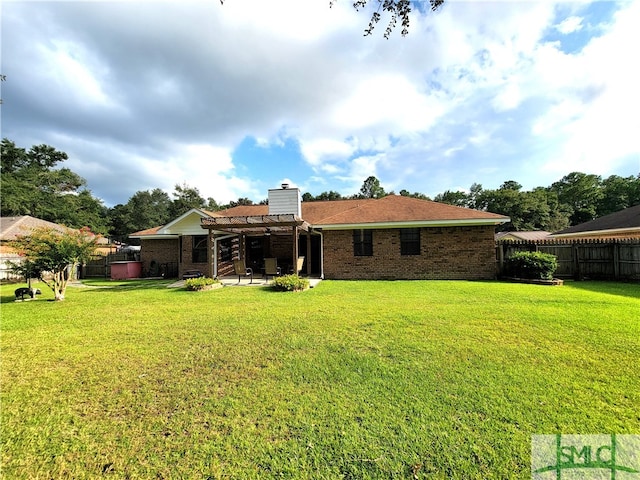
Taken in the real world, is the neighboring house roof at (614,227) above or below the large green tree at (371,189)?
below

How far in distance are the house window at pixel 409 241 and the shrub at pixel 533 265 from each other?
3.98 metres

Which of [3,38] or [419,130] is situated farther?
[419,130]

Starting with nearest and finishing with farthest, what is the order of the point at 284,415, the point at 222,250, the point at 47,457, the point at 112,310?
the point at 47,457, the point at 284,415, the point at 112,310, the point at 222,250

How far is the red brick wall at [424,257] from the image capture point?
41.8 feet

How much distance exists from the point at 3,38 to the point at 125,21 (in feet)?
11.8

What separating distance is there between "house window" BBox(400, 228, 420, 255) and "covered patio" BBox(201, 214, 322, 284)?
15.1 feet

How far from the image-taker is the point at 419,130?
51.2 ft

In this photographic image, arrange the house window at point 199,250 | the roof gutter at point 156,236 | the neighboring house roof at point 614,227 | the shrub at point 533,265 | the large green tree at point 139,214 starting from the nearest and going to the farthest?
1. the shrub at point 533,265
2. the neighboring house roof at point 614,227
3. the house window at point 199,250
4. the roof gutter at point 156,236
5. the large green tree at point 139,214

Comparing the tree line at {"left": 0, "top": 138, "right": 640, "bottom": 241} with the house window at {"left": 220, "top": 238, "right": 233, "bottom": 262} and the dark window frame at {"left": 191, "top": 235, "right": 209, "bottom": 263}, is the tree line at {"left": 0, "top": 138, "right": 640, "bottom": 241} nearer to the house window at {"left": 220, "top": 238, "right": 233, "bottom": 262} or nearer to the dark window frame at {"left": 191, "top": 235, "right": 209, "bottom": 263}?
the dark window frame at {"left": 191, "top": 235, "right": 209, "bottom": 263}

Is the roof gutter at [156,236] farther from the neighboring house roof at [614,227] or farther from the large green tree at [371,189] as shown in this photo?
the large green tree at [371,189]

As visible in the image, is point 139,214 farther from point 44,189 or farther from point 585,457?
point 585,457

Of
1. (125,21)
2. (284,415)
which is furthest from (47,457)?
(125,21)

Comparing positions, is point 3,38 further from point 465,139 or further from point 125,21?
point 465,139

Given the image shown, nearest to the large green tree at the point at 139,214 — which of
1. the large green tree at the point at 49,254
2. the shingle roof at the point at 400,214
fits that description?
the large green tree at the point at 49,254
